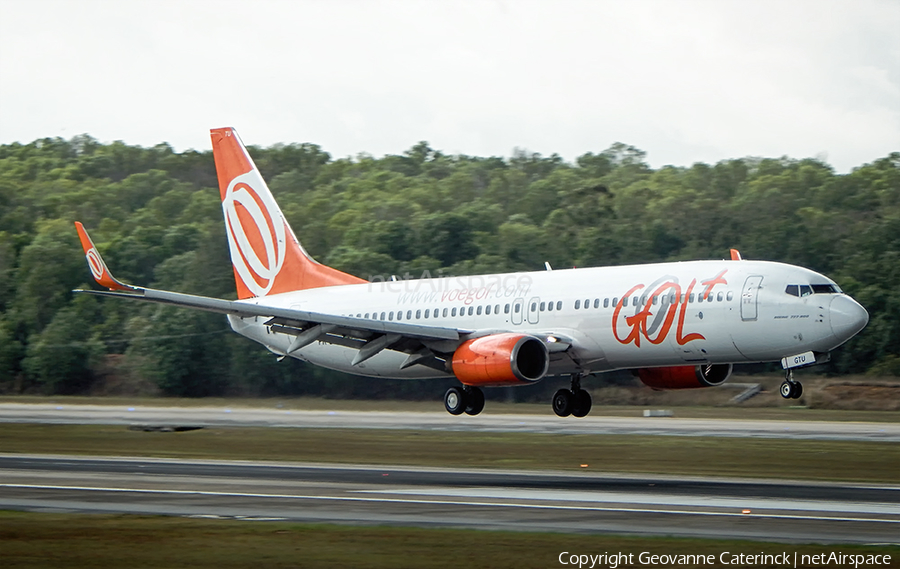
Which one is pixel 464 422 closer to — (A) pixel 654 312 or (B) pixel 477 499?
(A) pixel 654 312

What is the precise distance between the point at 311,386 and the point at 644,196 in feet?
191

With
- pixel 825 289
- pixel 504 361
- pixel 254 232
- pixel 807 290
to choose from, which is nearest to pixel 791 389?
pixel 807 290

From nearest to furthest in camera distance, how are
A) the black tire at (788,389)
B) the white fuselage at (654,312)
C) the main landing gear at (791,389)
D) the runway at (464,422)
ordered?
the main landing gear at (791,389) → the black tire at (788,389) → the white fuselage at (654,312) → the runway at (464,422)

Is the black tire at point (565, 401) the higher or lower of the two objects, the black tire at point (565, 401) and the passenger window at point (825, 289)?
the lower

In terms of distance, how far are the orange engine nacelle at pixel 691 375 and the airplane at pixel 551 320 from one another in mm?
40

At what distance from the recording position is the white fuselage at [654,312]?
32656 millimetres

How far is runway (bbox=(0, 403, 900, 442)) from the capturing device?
43500 millimetres

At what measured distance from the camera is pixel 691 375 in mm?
37750

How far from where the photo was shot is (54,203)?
419 ft

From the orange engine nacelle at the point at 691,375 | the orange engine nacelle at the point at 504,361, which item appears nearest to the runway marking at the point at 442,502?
the orange engine nacelle at the point at 504,361

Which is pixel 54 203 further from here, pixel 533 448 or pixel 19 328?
pixel 533 448

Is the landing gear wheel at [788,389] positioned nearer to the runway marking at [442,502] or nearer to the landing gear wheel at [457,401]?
the runway marking at [442,502]

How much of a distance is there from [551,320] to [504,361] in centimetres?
240
